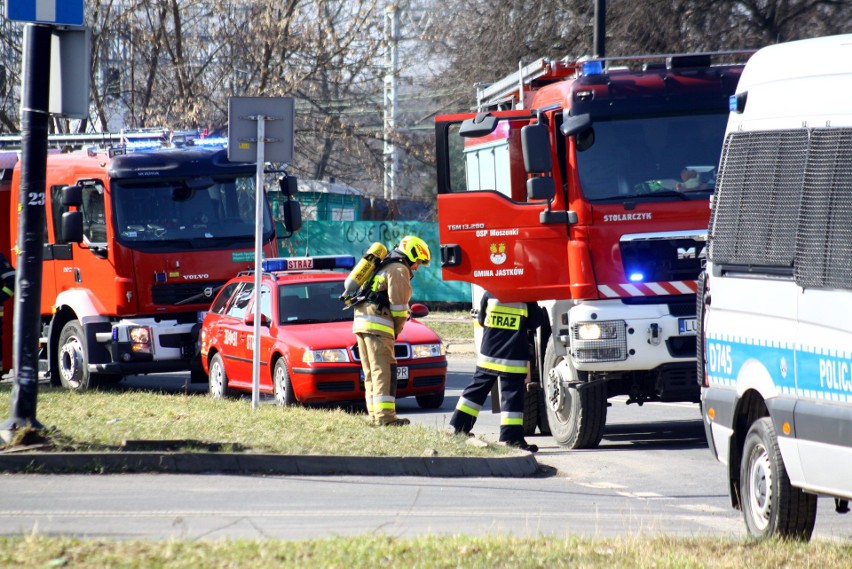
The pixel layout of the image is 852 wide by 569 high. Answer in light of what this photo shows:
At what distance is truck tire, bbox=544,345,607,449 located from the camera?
11203mm

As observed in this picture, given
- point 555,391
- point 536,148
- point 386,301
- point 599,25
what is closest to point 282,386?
point 386,301

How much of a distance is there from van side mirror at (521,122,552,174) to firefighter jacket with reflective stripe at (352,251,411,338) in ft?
6.16

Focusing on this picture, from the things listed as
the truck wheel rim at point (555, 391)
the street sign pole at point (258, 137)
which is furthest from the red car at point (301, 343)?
the truck wheel rim at point (555, 391)

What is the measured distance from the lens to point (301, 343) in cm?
1374

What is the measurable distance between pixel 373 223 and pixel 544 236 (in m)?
19.3

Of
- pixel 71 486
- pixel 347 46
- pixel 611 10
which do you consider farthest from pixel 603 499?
pixel 347 46

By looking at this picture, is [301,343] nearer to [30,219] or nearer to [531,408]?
[531,408]

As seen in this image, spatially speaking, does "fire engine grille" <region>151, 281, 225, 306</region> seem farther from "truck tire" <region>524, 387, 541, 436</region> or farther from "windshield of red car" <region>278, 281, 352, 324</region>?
"truck tire" <region>524, 387, 541, 436</region>

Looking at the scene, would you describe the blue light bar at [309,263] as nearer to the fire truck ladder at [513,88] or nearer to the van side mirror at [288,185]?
the van side mirror at [288,185]

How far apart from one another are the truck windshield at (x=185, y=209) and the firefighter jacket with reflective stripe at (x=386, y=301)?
5146 millimetres

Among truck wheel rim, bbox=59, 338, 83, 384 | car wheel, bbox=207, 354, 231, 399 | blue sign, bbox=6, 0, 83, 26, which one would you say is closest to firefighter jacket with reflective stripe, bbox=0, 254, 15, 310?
truck wheel rim, bbox=59, 338, 83, 384

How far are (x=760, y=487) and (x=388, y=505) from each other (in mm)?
2402

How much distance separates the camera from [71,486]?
8.49 metres

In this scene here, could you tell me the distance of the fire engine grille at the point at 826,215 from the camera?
6137mm
